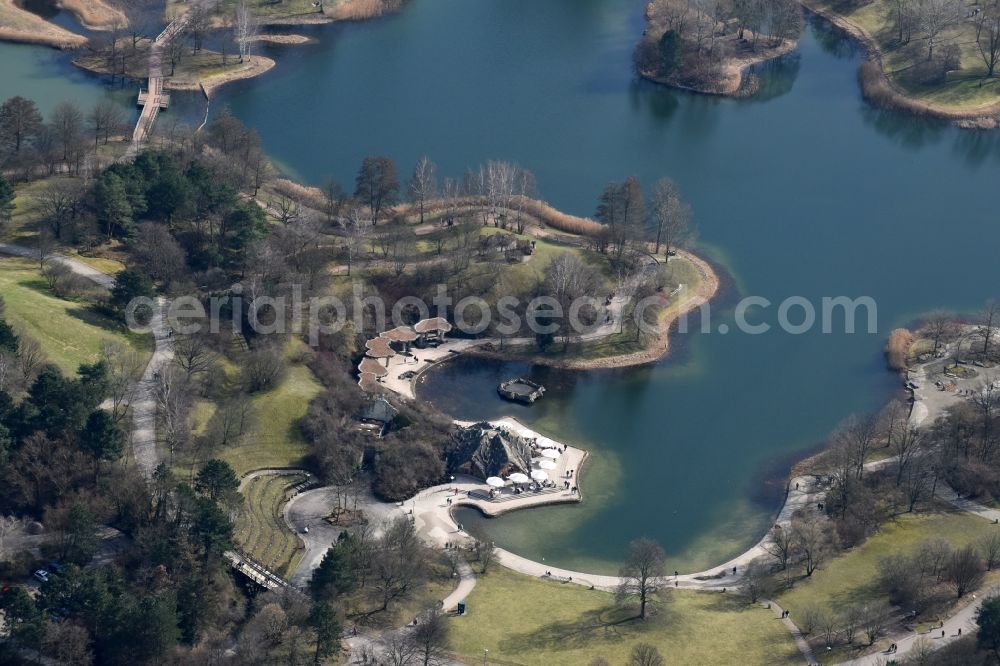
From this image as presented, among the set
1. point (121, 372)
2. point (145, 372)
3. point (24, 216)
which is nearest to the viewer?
point (121, 372)

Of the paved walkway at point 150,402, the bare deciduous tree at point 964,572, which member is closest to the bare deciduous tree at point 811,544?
the bare deciduous tree at point 964,572

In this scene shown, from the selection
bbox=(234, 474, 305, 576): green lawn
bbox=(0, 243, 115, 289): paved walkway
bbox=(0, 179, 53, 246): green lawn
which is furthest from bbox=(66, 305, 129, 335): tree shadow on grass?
bbox=(234, 474, 305, 576): green lawn

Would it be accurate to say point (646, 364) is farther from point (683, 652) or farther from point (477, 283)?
point (683, 652)

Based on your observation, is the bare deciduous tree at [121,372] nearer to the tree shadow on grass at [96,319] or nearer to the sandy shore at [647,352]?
the tree shadow on grass at [96,319]

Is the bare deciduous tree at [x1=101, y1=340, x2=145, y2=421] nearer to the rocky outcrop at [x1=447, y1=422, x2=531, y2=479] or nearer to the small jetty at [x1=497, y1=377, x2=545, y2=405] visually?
the rocky outcrop at [x1=447, y1=422, x2=531, y2=479]

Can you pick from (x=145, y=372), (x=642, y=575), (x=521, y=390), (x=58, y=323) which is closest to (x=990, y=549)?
(x=642, y=575)

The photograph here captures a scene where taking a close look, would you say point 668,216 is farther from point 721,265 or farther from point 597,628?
point 597,628

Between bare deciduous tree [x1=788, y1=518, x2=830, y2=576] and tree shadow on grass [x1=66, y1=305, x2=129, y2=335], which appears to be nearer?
bare deciduous tree [x1=788, y1=518, x2=830, y2=576]
